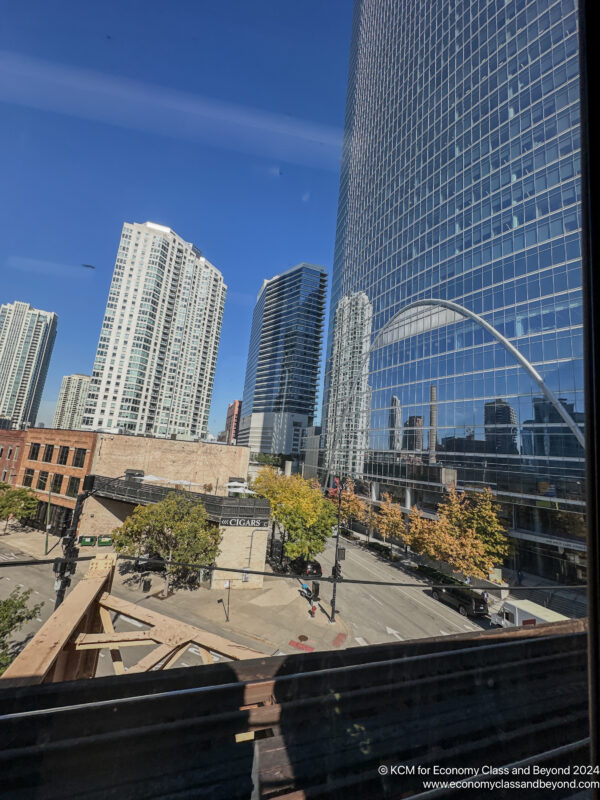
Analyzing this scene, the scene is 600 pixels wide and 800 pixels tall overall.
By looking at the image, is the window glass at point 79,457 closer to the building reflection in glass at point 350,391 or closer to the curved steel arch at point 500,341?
the building reflection in glass at point 350,391

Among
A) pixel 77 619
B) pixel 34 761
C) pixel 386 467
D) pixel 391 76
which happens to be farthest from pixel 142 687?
pixel 391 76

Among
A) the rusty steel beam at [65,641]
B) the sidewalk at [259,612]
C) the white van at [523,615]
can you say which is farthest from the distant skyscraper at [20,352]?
the white van at [523,615]

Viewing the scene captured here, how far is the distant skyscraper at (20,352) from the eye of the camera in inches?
5064

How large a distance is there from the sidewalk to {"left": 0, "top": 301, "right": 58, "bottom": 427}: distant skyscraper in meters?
138

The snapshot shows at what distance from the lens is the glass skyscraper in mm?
28000

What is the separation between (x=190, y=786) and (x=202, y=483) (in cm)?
4070

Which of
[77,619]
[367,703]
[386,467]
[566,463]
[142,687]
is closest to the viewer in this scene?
[142,687]

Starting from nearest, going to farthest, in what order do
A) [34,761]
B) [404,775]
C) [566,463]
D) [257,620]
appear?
[34,761], [404,775], [257,620], [566,463]

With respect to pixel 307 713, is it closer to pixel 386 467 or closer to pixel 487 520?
pixel 487 520

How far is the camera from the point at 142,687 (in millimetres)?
2305

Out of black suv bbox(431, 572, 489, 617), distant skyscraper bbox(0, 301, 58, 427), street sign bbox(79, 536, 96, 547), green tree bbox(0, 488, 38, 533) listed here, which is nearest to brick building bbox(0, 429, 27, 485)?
green tree bbox(0, 488, 38, 533)

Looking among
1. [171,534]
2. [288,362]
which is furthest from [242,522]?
[288,362]

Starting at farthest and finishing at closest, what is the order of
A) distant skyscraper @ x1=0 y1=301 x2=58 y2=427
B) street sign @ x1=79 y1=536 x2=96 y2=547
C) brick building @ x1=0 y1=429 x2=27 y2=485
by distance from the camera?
distant skyscraper @ x1=0 y1=301 x2=58 y2=427 < brick building @ x1=0 y1=429 x2=27 y2=485 < street sign @ x1=79 y1=536 x2=96 y2=547

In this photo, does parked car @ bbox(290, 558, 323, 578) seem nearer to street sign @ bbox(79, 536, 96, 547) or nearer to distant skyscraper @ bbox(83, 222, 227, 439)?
street sign @ bbox(79, 536, 96, 547)
